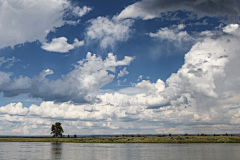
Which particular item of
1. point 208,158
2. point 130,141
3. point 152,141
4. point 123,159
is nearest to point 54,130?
point 130,141

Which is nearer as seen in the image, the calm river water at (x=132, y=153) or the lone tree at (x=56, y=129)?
the calm river water at (x=132, y=153)

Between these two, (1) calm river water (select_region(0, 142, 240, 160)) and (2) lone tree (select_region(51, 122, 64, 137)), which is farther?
(2) lone tree (select_region(51, 122, 64, 137))

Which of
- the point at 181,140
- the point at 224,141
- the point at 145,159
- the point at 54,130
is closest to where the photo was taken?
the point at 145,159

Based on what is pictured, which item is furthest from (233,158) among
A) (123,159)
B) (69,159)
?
(69,159)

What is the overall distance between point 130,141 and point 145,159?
271 ft

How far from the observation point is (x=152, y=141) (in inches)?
5492

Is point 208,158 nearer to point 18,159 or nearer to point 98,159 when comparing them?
point 98,159

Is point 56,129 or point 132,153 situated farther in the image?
point 56,129

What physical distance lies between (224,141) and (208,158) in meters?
77.8

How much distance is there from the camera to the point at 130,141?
142 meters

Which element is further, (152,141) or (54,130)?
(54,130)

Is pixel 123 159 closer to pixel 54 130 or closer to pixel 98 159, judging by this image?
pixel 98 159

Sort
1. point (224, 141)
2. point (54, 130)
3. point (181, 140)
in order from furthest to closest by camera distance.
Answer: point (54, 130) < point (181, 140) < point (224, 141)

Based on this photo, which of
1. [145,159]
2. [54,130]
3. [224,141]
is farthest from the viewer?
[54,130]
